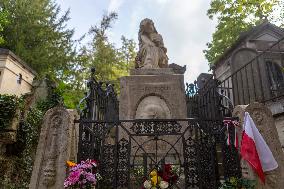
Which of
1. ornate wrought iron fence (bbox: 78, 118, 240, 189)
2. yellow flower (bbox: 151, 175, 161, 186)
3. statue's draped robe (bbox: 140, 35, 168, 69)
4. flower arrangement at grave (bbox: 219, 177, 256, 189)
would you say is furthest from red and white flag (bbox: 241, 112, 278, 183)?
statue's draped robe (bbox: 140, 35, 168, 69)

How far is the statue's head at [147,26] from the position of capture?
9875 millimetres

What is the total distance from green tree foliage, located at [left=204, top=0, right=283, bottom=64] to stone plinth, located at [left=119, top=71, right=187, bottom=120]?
48.9 feet

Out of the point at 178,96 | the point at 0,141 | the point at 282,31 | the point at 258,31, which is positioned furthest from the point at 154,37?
the point at 282,31

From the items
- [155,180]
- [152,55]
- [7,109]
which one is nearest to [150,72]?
[152,55]

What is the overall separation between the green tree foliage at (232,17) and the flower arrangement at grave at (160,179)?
60.7ft

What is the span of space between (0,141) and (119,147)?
7355 mm

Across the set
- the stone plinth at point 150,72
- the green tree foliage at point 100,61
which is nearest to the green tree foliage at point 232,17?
the green tree foliage at point 100,61

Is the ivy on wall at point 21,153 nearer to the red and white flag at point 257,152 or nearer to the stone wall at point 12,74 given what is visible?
the red and white flag at point 257,152

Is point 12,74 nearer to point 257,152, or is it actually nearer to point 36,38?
point 36,38

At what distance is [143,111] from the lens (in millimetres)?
7941

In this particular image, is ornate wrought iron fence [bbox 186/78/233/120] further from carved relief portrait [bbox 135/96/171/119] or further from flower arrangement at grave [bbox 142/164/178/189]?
flower arrangement at grave [bbox 142/164/178/189]

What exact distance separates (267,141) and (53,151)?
147 inches

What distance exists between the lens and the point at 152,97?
8.14 meters

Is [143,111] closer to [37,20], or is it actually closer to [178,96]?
[178,96]
